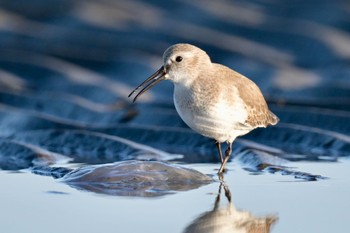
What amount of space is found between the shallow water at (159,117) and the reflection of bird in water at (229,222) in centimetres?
2

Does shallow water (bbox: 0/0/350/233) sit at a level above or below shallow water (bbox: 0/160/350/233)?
above

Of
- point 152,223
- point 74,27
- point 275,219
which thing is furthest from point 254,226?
point 74,27

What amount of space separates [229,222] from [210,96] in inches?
72.7

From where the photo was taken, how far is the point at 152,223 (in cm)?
548

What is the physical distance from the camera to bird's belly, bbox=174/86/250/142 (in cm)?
723

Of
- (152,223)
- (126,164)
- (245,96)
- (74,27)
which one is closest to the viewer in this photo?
→ (152,223)

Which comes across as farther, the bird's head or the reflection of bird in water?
the bird's head

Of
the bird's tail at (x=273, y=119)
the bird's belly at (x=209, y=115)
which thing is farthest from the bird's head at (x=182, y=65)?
the bird's tail at (x=273, y=119)

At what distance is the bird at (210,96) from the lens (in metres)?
7.25

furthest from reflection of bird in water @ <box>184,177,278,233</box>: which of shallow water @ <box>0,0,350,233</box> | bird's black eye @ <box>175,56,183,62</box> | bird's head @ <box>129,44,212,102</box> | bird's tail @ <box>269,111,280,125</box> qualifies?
bird's tail @ <box>269,111,280,125</box>

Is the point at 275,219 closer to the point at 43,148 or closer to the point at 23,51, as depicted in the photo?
the point at 43,148

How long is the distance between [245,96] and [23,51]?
13.6ft

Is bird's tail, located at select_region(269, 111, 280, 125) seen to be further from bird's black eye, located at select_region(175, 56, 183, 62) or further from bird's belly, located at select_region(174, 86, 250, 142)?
bird's black eye, located at select_region(175, 56, 183, 62)

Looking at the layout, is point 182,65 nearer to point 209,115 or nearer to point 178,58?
point 178,58
